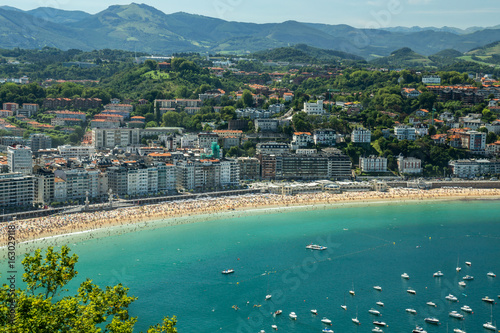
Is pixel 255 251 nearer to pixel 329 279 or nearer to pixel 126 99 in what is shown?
pixel 329 279

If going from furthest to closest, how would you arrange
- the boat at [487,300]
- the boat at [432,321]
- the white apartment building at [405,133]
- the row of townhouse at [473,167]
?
the white apartment building at [405,133], the row of townhouse at [473,167], the boat at [487,300], the boat at [432,321]

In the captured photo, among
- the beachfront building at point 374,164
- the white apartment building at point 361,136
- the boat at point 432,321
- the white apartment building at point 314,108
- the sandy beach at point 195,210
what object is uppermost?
the white apartment building at point 314,108

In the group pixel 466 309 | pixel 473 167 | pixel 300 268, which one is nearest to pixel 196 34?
pixel 473 167

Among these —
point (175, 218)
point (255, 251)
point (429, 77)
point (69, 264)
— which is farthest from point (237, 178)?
point (429, 77)

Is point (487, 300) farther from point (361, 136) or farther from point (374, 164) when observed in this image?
point (361, 136)

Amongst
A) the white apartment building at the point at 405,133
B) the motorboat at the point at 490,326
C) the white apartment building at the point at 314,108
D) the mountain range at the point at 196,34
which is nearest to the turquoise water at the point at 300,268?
the motorboat at the point at 490,326

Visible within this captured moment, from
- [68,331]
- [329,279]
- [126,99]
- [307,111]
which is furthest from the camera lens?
[126,99]

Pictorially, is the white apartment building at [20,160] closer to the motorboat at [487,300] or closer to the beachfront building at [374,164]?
the beachfront building at [374,164]
